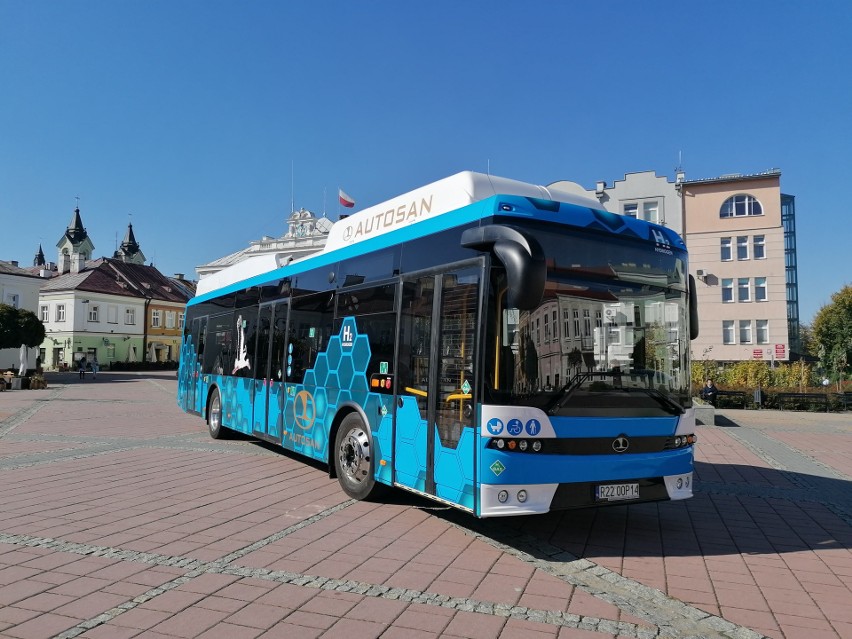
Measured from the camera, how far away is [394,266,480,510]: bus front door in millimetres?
5406

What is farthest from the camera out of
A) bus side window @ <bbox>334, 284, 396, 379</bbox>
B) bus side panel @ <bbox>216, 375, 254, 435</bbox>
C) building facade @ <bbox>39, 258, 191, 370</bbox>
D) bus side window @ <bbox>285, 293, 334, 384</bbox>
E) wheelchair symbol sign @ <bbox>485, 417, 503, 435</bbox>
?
building facade @ <bbox>39, 258, 191, 370</bbox>

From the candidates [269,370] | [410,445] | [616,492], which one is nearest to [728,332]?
[269,370]

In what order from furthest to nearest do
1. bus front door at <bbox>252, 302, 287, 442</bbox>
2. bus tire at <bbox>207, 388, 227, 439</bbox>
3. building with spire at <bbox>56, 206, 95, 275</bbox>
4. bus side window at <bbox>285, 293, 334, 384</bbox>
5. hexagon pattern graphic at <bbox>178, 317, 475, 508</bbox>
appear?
1. building with spire at <bbox>56, 206, 95, 275</bbox>
2. bus tire at <bbox>207, 388, 227, 439</bbox>
3. bus front door at <bbox>252, 302, 287, 442</bbox>
4. bus side window at <bbox>285, 293, 334, 384</bbox>
5. hexagon pattern graphic at <bbox>178, 317, 475, 508</bbox>

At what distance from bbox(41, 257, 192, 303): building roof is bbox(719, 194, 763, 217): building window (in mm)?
55041

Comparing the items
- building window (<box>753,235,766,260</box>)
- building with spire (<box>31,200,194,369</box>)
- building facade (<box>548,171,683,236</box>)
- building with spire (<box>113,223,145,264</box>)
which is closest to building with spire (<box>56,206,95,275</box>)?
building with spire (<box>113,223,145,264</box>)

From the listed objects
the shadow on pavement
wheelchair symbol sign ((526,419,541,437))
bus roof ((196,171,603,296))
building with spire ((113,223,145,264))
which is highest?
building with spire ((113,223,145,264))

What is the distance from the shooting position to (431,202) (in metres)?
6.81

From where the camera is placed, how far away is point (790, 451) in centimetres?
1241

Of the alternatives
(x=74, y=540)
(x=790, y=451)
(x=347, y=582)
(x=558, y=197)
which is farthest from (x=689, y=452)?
(x=790, y=451)

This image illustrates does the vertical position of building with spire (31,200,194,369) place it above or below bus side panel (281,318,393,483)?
above

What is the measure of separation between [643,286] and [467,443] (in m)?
2.13

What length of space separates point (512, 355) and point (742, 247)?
42228 millimetres

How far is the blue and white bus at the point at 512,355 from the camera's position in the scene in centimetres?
518

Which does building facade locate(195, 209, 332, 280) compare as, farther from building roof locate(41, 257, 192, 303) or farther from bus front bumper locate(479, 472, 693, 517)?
bus front bumper locate(479, 472, 693, 517)
